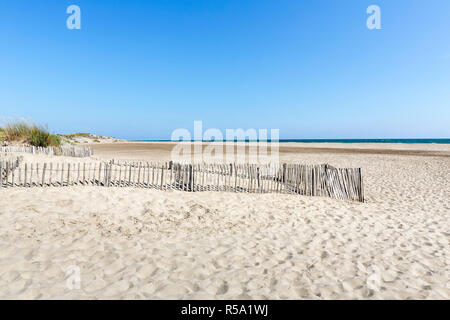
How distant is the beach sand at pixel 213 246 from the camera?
300 centimetres

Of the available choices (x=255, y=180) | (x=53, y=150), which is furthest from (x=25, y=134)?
(x=255, y=180)

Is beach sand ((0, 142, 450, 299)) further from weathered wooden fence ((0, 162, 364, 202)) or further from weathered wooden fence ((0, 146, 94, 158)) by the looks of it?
weathered wooden fence ((0, 146, 94, 158))

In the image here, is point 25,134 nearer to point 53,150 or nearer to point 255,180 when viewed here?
point 53,150

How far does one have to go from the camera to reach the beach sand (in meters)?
3.00

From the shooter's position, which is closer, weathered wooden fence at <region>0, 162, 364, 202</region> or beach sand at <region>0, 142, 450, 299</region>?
beach sand at <region>0, 142, 450, 299</region>

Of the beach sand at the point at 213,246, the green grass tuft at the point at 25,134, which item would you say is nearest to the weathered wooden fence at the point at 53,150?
the green grass tuft at the point at 25,134

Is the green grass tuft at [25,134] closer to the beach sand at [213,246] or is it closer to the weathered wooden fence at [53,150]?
the weathered wooden fence at [53,150]

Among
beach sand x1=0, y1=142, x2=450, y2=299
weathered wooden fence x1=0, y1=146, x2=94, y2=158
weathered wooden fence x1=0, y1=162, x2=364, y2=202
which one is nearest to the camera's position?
beach sand x1=0, y1=142, x2=450, y2=299

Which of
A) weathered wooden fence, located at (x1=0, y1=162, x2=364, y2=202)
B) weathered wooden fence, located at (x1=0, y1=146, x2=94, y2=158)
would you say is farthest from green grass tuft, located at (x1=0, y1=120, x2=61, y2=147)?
weathered wooden fence, located at (x1=0, y1=162, x2=364, y2=202)

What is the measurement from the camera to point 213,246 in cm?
423

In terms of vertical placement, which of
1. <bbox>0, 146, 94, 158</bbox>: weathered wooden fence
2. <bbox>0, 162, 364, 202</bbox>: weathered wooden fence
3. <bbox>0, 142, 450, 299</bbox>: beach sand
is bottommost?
<bbox>0, 142, 450, 299</bbox>: beach sand

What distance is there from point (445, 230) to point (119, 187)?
325 inches
